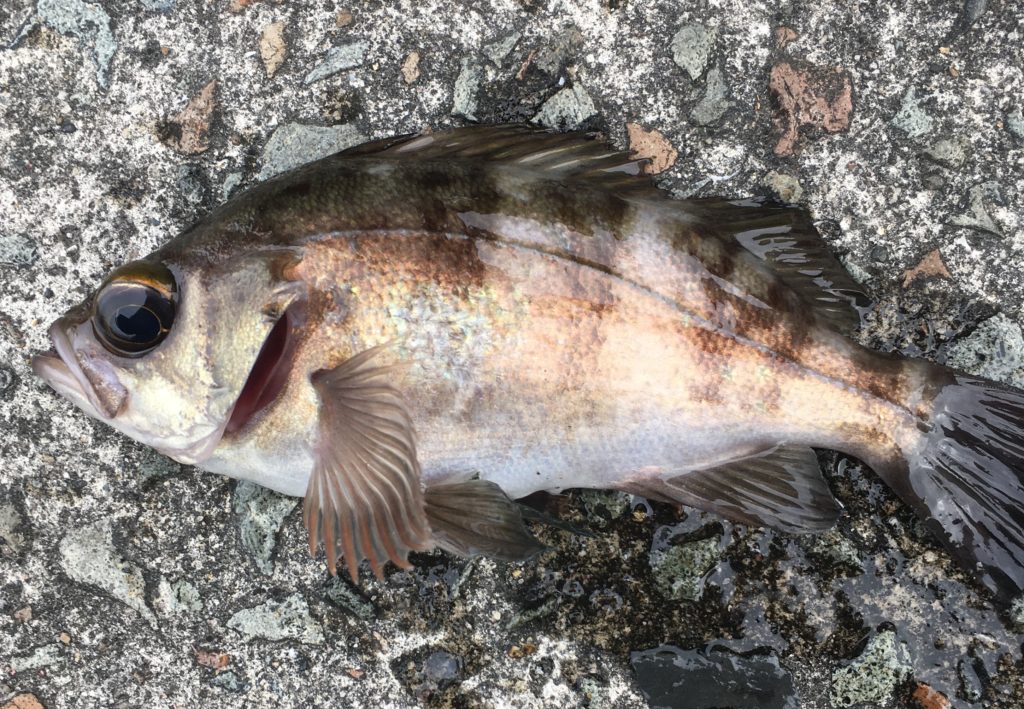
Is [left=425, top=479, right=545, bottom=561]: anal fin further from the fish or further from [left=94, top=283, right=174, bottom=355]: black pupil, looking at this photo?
[left=94, top=283, right=174, bottom=355]: black pupil

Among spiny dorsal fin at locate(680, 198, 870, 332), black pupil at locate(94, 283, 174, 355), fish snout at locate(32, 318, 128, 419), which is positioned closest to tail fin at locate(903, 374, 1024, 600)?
spiny dorsal fin at locate(680, 198, 870, 332)

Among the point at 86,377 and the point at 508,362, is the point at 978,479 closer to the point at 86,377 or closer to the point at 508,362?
the point at 508,362

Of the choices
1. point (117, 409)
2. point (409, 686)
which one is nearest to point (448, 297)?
point (117, 409)

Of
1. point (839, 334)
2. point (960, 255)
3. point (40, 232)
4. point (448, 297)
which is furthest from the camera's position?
point (40, 232)

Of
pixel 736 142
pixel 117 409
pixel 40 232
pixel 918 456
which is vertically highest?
pixel 736 142

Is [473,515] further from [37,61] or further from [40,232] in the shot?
[37,61]

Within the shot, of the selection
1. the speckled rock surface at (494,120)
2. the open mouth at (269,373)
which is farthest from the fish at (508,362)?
the speckled rock surface at (494,120)

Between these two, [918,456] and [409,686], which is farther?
[409,686]
